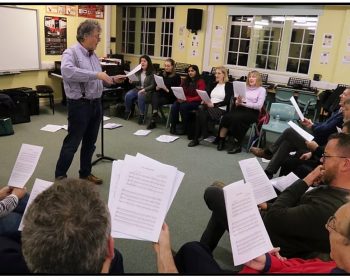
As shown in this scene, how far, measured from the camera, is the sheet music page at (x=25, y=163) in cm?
165

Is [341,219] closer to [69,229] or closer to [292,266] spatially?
[292,266]

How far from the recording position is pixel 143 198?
112 centimetres

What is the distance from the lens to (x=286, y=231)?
5.02 feet

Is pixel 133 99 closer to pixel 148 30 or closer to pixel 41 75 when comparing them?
pixel 41 75

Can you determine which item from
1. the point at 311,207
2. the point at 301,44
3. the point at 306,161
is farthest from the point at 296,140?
the point at 301,44

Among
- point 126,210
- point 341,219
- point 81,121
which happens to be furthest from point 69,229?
point 81,121

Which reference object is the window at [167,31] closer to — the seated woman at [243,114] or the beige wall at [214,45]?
the beige wall at [214,45]

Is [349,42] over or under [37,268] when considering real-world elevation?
over

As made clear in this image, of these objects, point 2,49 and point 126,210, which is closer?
point 126,210

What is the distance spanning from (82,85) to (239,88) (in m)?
2.37

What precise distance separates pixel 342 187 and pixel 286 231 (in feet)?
1.16

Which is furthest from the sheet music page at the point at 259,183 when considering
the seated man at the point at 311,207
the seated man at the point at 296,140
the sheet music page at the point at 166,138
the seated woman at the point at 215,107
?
the sheet music page at the point at 166,138

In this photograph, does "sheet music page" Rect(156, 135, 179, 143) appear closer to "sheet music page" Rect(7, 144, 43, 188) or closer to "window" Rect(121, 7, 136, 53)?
"sheet music page" Rect(7, 144, 43, 188)

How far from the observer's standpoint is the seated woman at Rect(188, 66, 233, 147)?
462 cm
